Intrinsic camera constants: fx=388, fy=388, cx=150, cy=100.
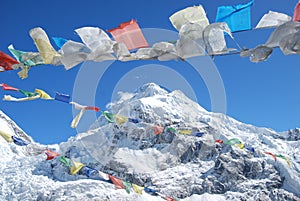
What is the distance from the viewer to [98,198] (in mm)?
130500

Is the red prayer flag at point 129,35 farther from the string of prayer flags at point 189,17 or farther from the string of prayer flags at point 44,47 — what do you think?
the string of prayer flags at point 44,47

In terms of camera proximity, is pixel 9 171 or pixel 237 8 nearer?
pixel 237 8

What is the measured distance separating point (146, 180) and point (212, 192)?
3187 centimetres

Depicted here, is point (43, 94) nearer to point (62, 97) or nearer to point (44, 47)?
point (62, 97)

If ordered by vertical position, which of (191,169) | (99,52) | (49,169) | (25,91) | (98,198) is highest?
(191,169)

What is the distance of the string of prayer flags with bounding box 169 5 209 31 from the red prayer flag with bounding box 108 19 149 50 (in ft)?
2.44

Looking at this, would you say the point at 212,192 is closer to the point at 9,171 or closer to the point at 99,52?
the point at 9,171

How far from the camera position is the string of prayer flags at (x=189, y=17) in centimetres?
761

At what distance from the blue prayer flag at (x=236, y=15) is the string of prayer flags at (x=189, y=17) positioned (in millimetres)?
379

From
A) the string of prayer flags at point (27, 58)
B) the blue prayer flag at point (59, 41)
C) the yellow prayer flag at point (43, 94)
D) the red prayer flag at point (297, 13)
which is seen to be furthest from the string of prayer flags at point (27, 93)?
the red prayer flag at point (297, 13)

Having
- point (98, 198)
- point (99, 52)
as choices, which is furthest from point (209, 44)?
point (98, 198)

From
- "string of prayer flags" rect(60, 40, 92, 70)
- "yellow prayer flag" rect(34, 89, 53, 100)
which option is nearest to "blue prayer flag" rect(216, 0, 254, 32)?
"string of prayer flags" rect(60, 40, 92, 70)

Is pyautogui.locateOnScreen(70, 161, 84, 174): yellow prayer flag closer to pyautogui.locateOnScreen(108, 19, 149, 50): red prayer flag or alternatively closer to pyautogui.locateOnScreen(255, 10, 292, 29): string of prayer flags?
pyautogui.locateOnScreen(108, 19, 149, 50): red prayer flag

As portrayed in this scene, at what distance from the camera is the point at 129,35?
317 inches
